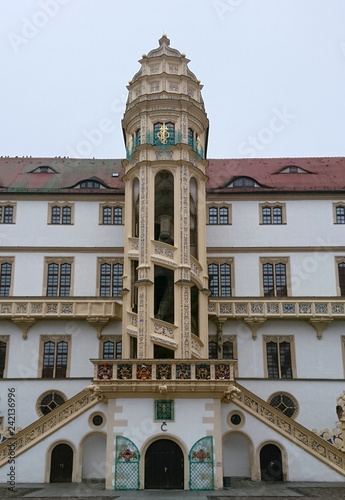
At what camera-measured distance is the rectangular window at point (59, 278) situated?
33.4m

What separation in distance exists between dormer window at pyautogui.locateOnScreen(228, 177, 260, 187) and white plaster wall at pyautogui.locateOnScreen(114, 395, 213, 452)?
15.7 m

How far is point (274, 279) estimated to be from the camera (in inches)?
1328

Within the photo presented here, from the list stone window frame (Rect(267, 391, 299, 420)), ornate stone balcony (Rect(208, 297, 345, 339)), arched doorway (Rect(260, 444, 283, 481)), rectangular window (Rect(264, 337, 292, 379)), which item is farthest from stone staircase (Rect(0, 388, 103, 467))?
rectangular window (Rect(264, 337, 292, 379))

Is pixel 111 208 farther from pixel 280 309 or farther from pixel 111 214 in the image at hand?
pixel 280 309

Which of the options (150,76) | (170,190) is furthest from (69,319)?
(150,76)

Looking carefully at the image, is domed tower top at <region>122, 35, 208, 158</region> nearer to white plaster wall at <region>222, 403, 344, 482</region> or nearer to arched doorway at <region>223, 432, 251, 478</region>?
white plaster wall at <region>222, 403, 344, 482</region>

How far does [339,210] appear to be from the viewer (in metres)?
34.8

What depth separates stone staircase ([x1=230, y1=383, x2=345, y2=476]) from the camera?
2480cm

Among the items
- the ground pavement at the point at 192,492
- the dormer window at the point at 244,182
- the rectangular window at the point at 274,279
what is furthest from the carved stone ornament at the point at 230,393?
the dormer window at the point at 244,182

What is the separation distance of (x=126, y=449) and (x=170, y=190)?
1420 centimetres

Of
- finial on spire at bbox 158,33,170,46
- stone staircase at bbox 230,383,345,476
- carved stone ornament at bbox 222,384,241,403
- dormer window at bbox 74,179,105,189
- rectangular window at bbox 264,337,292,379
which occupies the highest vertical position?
finial on spire at bbox 158,33,170,46

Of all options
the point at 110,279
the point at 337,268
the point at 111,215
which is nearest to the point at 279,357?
the point at 337,268

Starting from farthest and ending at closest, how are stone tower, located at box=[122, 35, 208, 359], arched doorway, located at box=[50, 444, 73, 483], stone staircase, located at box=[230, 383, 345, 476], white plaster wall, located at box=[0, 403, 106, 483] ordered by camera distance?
stone tower, located at box=[122, 35, 208, 359], arched doorway, located at box=[50, 444, 73, 483], white plaster wall, located at box=[0, 403, 106, 483], stone staircase, located at box=[230, 383, 345, 476]

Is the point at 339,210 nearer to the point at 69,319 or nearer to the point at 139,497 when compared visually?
the point at 69,319
